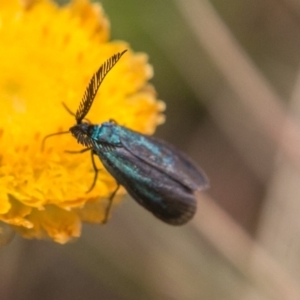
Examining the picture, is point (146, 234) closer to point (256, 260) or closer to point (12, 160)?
point (256, 260)

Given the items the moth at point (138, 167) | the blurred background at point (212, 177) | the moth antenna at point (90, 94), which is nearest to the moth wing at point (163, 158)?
the moth at point (138, 167)

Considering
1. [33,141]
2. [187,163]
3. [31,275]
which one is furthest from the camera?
[31,275]

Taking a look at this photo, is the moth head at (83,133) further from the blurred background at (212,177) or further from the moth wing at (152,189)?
the blurred background at (212,177)

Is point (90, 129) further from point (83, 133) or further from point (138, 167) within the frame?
point (138, 167)

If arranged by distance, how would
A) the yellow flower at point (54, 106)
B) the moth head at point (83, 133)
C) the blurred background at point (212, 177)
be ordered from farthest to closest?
the blurred background at point (212, 177), the moth head at point (83, 133), the yellow flower at point (54, 106)

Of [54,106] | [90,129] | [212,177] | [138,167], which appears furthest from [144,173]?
[212,177]

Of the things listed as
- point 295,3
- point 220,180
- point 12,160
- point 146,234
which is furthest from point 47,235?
point 295,3

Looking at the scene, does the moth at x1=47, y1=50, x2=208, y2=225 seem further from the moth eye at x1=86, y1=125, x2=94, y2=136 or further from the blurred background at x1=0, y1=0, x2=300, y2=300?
the blurred background at x1=0, y1=0, x2=300, y2=300
